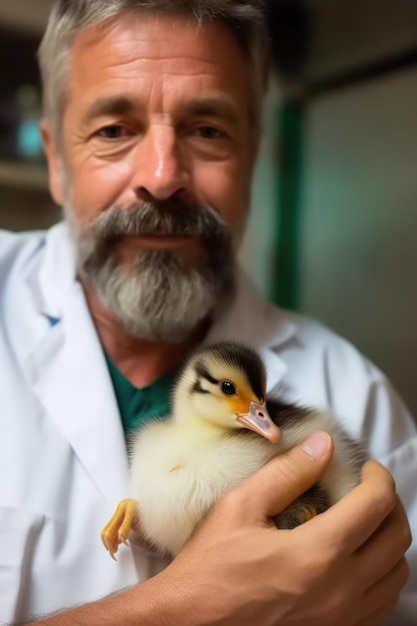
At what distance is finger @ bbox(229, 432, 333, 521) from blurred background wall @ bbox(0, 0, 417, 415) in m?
0.92

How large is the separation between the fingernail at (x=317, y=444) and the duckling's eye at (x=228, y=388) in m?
0.10

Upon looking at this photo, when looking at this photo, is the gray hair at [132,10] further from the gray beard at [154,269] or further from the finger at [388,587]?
the finger at [388,587]

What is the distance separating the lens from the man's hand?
0.71 m

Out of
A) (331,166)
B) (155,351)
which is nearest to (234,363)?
(155,351)

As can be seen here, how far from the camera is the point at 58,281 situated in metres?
1.11

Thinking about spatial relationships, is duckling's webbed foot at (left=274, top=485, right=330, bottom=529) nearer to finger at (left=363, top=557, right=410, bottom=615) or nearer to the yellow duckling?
the yellow duckling

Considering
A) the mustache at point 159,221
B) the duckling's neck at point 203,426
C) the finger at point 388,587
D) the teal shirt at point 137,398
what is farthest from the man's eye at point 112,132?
the finger at point 388,587

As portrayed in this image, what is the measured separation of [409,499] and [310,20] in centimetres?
137

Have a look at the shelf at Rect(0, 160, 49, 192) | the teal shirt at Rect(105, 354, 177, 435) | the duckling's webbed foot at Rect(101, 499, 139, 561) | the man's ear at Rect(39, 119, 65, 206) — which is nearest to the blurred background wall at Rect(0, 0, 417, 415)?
the shelf at Rect(0, 160, 49, 192)

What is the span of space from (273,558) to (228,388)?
18 cm

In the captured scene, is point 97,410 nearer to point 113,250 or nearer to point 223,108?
point 113,250

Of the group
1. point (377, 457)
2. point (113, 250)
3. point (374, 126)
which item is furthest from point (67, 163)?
point (374, 126)

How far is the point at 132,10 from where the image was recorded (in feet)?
3.22

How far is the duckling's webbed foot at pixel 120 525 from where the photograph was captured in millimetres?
775
